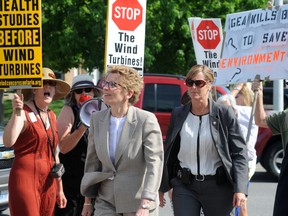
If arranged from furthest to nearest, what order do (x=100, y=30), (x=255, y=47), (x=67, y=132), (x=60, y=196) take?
(x=100, y=30) → (x=255, y=47) → (x=67, y=132) → (x=60, y=196)

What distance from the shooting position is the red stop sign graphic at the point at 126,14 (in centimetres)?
738

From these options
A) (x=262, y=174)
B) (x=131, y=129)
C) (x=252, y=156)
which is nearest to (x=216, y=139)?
(x=131, y=129)

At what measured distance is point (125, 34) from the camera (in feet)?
24.2

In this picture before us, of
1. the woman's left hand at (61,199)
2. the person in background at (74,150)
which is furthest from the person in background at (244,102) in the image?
the woman's left hand at (61,199)

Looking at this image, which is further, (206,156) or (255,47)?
(255,47)

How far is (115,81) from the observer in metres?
5.20

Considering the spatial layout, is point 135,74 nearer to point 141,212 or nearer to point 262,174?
point 141,212

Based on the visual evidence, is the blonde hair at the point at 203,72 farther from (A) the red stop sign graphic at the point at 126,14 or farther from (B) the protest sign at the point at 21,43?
(A) the red stop sign graphic at the point at 126,14

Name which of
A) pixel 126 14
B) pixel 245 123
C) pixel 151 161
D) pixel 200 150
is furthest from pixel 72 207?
pixel 245 123

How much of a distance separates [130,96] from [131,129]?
251 millimetres

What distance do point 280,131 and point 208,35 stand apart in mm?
5359

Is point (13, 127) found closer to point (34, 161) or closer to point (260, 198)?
point (34, 161)

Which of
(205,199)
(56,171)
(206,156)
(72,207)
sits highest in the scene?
(206,156)

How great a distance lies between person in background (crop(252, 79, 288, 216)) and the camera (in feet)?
16.6
